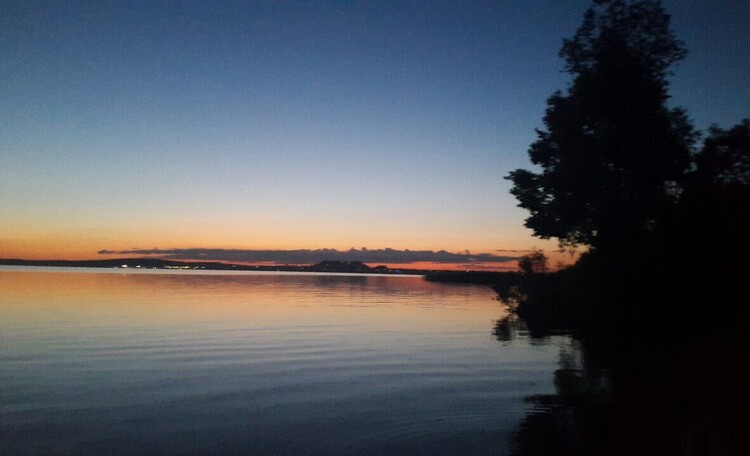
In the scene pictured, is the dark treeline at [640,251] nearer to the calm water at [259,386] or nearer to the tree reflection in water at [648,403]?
the tree reflection in water at [648,403]

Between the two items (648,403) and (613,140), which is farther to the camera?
(613,140)

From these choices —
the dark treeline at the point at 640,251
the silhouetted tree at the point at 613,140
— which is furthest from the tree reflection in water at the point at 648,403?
the silhouetted tree at the point at 613,140

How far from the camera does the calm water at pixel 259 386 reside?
12.9m

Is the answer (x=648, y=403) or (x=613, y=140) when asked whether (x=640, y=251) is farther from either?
(x=648, y=403)

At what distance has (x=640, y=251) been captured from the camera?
1156 inches

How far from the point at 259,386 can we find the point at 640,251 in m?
21.0

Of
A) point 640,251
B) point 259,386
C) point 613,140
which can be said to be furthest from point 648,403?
point 613,140

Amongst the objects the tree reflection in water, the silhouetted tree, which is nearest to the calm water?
the tree reflection in water

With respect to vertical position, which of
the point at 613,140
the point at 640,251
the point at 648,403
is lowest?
the point at 648,403

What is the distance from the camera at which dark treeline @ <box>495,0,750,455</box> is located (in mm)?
15039

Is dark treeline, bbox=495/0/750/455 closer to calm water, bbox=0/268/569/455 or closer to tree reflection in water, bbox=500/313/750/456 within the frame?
tree reflection in water, bbox=500/313/750/456

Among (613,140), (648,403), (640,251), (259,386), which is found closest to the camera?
(648,403)

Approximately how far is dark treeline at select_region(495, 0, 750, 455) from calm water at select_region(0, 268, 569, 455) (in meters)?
2.55

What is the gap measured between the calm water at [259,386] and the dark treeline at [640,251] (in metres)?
2.55
